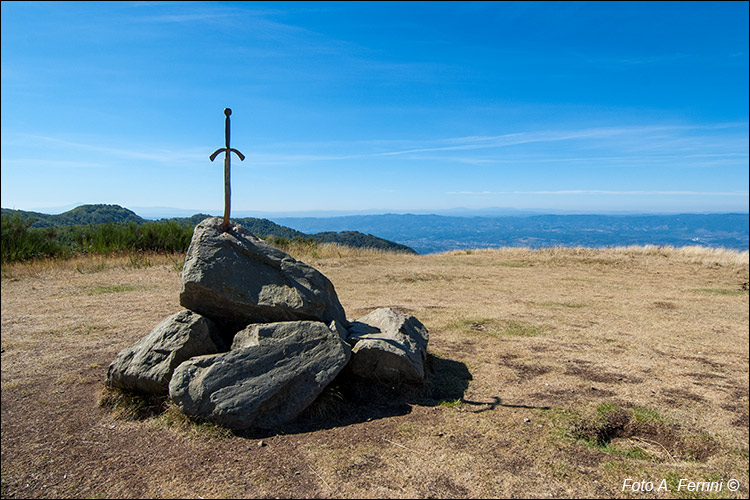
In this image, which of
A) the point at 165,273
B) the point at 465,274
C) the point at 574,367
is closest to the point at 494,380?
the point at 574,367

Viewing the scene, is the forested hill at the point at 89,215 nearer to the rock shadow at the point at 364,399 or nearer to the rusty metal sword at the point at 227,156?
the rusty metal sword at the point at 227,156

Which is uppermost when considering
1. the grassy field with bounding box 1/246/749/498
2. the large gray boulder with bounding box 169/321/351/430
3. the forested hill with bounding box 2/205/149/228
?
the forested hill with bounding box 2/205/149/228

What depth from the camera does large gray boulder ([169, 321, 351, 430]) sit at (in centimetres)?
397

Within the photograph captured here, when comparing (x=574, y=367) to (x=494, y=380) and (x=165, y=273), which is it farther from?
(x=165, y=273)

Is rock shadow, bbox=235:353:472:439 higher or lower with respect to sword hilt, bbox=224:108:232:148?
lower

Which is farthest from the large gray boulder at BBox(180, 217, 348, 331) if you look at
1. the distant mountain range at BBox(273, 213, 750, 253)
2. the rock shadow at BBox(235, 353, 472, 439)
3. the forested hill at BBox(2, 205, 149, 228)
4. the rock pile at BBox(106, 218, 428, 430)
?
the distant mountain range at BBox(273, 213, 750, 253)

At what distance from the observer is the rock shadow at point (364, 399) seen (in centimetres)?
417

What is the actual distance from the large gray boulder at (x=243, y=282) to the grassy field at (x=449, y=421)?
102cm

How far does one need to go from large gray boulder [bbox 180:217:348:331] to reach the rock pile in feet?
0.04

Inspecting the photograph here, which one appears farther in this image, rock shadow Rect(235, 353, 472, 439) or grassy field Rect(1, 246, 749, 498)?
rock shadow Rect(235, 353, 472, 439)

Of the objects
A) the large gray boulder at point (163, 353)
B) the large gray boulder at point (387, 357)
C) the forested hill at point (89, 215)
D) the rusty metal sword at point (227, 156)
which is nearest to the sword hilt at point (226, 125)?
the rusty metal sword at point (227, 156)

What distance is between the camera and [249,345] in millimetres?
4273

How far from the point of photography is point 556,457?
11.8 feet

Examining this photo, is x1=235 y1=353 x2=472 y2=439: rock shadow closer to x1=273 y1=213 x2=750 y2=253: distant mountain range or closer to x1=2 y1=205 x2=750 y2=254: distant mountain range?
x1=2 y1=205 x2=750 y2=254: distant mountain range
